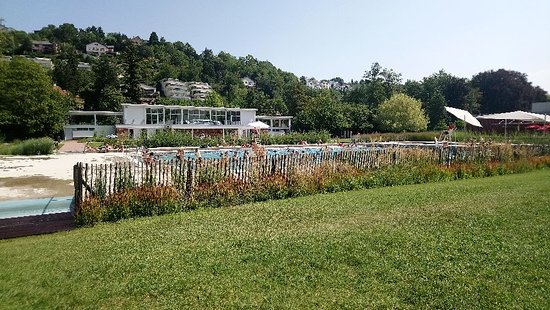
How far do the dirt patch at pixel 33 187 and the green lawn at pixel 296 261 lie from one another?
22.3 feet

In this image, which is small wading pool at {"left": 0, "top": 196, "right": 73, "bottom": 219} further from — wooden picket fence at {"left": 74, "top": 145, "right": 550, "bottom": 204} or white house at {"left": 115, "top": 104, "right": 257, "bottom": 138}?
white house at {"left": 115, "top": 104, "right": 257, "bottom": 138}

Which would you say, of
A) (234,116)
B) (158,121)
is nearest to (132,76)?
(158,121)

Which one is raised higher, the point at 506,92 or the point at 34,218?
the point at 506,92

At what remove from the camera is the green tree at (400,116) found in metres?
54.9

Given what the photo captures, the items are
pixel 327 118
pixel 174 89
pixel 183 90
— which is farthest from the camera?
pixel 183 90

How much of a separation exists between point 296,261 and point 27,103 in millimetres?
45704

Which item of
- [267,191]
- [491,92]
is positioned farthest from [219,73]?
[267,191]

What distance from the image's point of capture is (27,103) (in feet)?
136

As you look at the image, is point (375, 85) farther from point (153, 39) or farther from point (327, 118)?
point (153, 39)

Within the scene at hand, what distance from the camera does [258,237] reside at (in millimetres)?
6395

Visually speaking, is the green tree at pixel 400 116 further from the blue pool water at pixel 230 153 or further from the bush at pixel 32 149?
the bush at pixel 32 149

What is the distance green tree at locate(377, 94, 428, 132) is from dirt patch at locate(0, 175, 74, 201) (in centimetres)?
4720

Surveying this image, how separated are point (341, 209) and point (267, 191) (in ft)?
8.82

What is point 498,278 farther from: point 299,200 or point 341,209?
point 299,200
